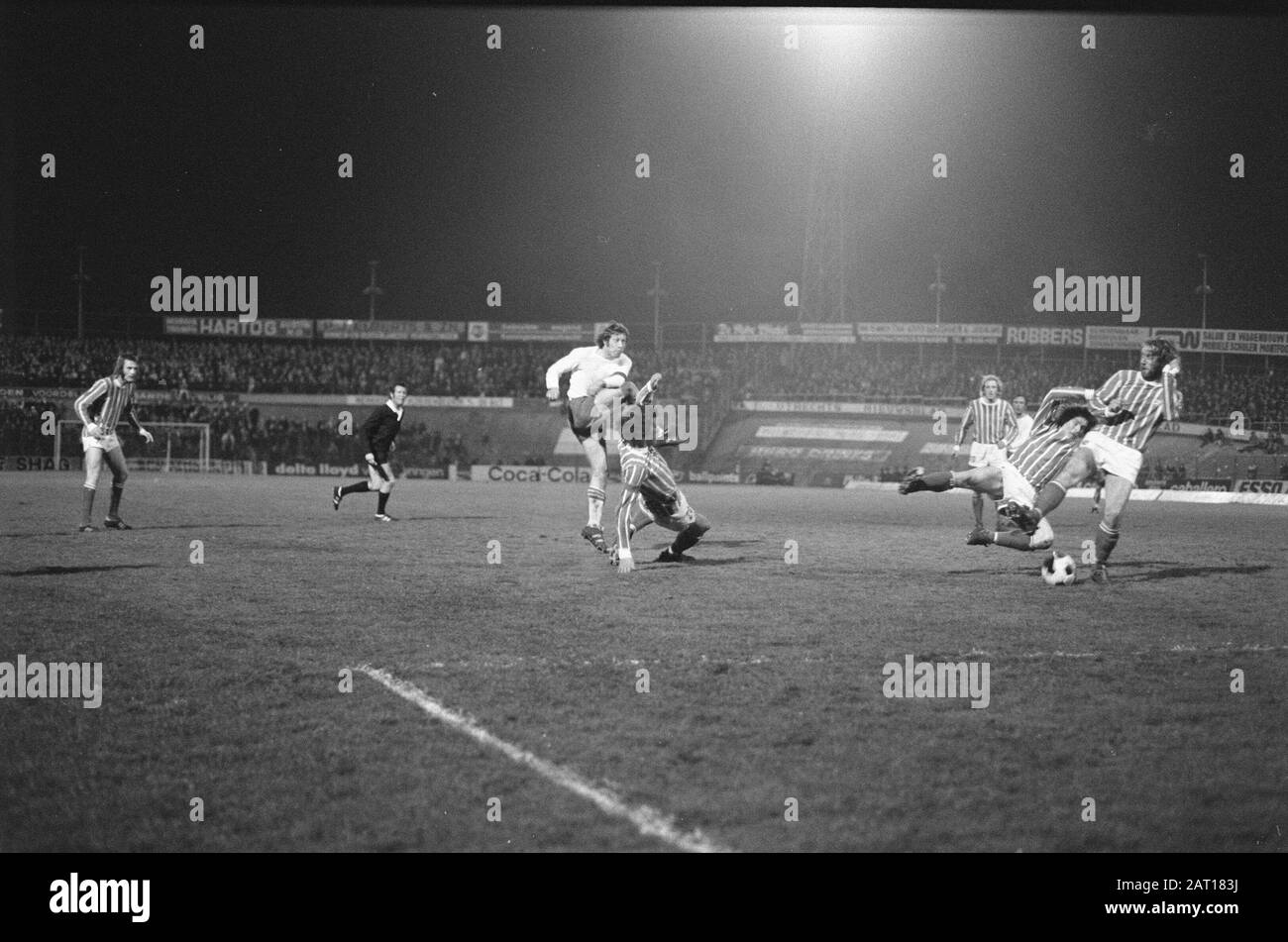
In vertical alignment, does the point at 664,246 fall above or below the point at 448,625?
above

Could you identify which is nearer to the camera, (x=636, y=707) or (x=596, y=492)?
(x=636, y=707)

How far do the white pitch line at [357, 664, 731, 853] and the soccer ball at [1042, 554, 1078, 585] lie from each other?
23.5ft

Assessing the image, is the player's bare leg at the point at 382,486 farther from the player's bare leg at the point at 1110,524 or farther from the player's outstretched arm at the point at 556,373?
the player's bare leg at the point at 1110,524

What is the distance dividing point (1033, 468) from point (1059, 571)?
1.14 metres

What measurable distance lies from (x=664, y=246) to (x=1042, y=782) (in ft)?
189

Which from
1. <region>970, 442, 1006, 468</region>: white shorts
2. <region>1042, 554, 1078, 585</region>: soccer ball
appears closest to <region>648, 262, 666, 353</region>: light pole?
<region>970, 442, 1006, 468</region>: white shorts

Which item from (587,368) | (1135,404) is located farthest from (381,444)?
(1135,404)

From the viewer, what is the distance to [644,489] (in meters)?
11.6

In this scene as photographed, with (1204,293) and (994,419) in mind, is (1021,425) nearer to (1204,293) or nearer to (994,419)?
(994,419)

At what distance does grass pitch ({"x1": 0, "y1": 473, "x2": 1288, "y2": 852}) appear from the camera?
4.03m

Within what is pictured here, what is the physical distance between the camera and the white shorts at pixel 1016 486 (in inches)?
430
